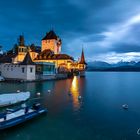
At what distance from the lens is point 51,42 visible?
319 ft

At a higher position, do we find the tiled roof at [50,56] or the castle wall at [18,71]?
the tiled roof at [50,56]

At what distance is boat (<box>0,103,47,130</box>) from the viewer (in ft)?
54.0

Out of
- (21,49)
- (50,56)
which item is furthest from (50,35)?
(21,49)

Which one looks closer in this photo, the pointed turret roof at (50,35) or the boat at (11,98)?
the boat at (11,98)

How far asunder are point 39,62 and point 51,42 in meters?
32.5

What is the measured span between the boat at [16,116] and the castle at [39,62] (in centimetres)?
3612

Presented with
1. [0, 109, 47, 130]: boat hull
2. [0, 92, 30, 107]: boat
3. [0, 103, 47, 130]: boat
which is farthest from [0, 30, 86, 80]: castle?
[0, 109, 47, 130]: boat hull

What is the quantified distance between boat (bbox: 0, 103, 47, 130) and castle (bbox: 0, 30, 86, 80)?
1422 inches

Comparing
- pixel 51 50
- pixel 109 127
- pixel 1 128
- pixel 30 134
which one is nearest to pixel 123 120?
pixel 109 127

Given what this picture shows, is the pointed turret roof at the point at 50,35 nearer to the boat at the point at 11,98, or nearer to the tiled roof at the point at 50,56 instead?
the tiled roof at the point at 50,56

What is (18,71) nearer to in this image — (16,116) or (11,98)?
(11,98)

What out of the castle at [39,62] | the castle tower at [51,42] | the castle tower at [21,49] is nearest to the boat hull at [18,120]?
the castle at [39,62]

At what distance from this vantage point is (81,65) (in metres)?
101

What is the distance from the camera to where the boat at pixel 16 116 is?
16473mm
